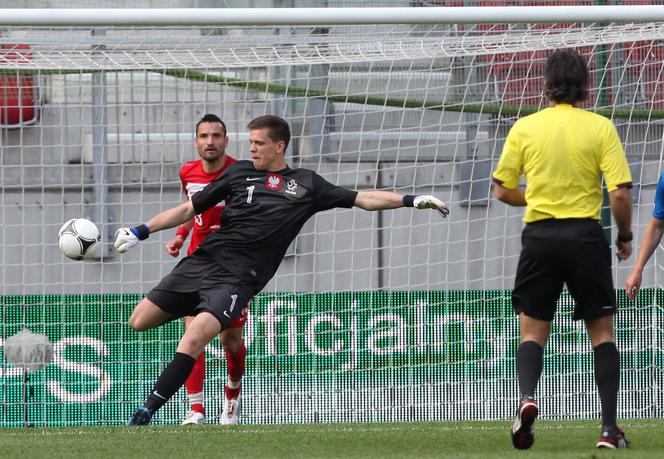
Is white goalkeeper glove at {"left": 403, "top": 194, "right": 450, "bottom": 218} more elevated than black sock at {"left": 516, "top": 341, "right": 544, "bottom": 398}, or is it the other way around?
white goalkeeper glove at {"left": 403, "top": 194, "right": 450, "bottom": 218}

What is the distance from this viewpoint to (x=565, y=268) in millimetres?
5164

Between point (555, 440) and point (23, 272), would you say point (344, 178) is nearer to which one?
point (23, 272)

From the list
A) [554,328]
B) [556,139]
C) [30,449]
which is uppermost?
[556,139]

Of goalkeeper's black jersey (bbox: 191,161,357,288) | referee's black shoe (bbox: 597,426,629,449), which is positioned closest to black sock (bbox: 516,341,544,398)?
referee's black shoe (bbox: 597,426,629,449)

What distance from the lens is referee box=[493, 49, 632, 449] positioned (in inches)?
203

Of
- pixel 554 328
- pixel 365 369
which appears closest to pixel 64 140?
pixel 365 369

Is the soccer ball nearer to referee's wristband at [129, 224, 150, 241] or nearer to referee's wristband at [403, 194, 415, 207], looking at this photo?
referee's wristband at [129, 224, 150, 241]

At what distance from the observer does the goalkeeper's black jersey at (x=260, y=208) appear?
6562 mm

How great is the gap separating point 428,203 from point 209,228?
1.74 meters

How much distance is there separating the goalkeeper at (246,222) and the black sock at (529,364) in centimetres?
146

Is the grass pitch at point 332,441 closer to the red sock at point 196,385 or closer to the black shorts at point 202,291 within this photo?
the red sock at point 196,385

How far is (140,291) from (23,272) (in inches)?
37.6

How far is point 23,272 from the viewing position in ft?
30.3

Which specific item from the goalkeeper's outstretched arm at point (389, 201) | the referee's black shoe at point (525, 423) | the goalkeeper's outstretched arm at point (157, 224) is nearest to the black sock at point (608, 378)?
the referee's black shoe at point (525, 423)
